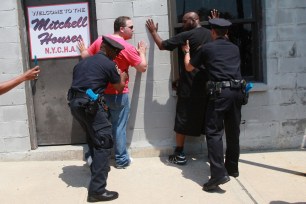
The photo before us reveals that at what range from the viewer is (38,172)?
5.23 metres

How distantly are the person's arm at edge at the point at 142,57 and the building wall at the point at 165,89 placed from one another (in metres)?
0.11

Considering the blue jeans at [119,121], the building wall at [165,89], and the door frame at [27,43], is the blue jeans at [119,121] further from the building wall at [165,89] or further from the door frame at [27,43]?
the door frame at [27,43]

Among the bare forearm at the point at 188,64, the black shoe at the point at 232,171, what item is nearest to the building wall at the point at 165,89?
the bare forearm at the point at 188,64

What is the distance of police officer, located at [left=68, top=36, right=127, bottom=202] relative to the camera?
165 inches

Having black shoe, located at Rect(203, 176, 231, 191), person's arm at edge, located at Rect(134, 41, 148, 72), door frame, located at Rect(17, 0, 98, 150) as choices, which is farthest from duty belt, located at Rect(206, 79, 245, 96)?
door frame, located at Rect(17, 0, 98, 150)

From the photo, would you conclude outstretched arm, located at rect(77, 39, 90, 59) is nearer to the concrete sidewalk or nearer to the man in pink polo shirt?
the man in pink polo shirt

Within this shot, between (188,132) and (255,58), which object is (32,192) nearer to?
(188,132)

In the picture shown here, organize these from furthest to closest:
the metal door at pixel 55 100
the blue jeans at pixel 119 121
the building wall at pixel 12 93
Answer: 1. the metal door at pixel 55 100
2. the building wall at pixel 12 93
3. the blue jeans at pixel 119 121

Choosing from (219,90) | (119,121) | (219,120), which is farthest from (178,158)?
(219,90)

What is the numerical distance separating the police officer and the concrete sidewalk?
0.26 m

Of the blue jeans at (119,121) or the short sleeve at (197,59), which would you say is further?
the blue jeans at (119,121)

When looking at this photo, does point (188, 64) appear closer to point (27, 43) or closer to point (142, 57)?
point (142, 57)

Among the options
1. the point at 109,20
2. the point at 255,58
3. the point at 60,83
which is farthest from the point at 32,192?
the point at 255,58

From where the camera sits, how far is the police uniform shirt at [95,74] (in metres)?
4.23
